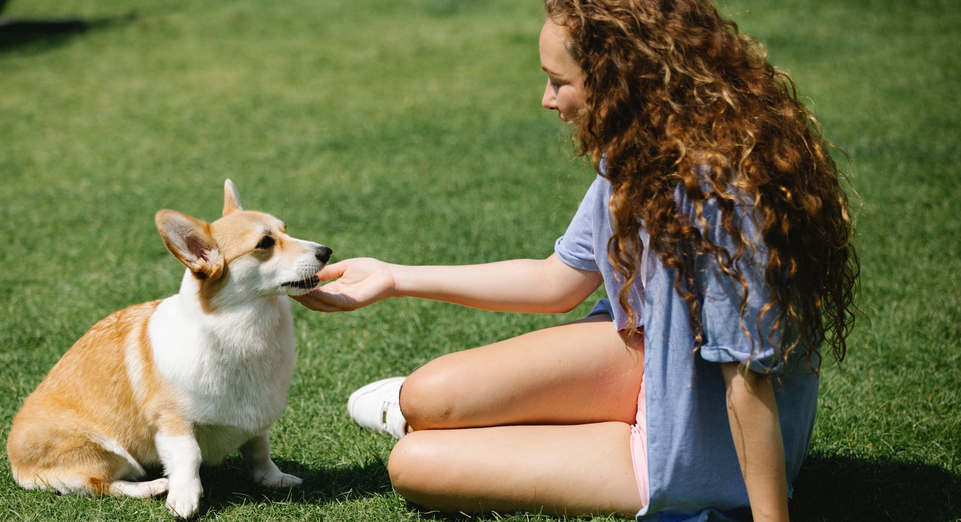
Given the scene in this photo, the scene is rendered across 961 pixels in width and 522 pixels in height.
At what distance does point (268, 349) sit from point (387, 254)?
2.26m

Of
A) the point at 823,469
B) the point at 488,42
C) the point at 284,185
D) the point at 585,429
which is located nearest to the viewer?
the point at 585,429

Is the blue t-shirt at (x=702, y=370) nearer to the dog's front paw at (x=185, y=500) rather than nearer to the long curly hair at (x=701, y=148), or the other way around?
the long curly hair at (x=701, y=148)

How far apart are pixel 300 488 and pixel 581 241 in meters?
1.26

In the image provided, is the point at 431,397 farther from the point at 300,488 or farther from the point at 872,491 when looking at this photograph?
the point at 872,491

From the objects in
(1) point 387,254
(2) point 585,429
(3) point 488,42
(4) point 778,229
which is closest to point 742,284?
(4) point 778,229

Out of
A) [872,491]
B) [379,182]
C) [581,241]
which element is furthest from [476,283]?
[379,182]

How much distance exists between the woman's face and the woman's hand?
0.80 meters

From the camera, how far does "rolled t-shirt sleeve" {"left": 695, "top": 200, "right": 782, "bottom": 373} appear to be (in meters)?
1.90

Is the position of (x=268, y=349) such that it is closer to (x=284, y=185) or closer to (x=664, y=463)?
(x=664, y=463)

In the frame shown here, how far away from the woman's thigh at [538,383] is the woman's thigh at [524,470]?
0.08m

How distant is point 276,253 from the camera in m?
2.45

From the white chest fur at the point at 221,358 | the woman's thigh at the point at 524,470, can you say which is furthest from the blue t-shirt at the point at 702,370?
the white chest fur at the point at 221,358

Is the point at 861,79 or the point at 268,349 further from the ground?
the point at 861,79

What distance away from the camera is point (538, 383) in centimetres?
241
